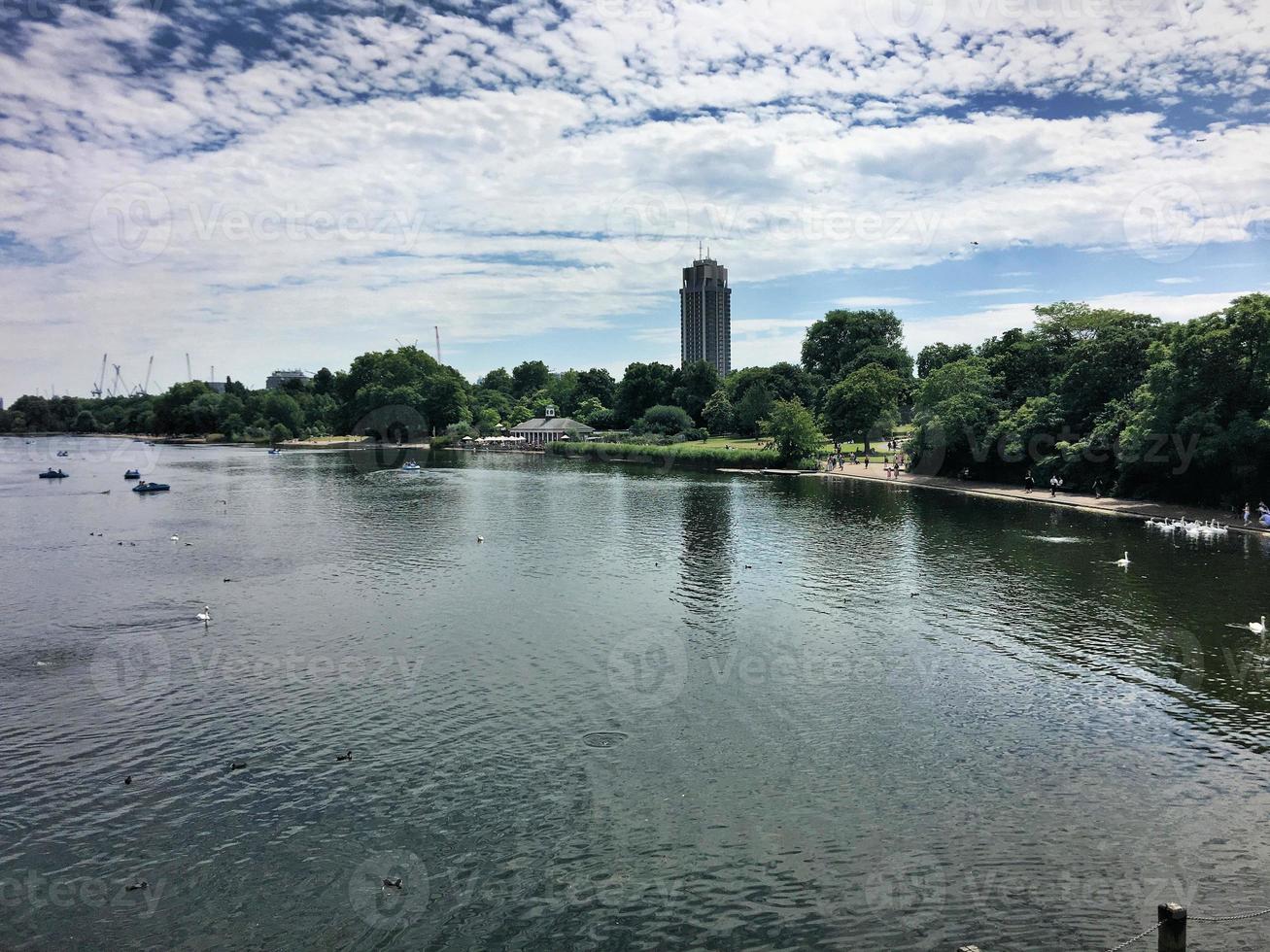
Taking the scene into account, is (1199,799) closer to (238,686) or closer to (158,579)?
(238,686)

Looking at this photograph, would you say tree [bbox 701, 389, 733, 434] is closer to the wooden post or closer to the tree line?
the tree line

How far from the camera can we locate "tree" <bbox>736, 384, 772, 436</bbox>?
14362cm

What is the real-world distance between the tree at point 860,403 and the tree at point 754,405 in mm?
27832

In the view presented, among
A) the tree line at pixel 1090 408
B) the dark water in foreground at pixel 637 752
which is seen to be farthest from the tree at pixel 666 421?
the dark water in foreground at pixel 637 752

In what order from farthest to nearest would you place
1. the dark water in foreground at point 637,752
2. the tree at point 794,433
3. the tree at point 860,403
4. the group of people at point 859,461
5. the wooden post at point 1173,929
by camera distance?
the tree at point 860,403 < the tree at point 794,433 < the group of people at point 859,461 < the dark water in foreground at point 637,752 < the wooden post at point 1173,929

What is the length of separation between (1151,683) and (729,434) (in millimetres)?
130406

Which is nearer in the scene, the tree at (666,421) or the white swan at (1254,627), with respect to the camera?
the white swan at (1254,627)

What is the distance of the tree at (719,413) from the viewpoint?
15362 centimetres

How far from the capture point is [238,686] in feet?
90.2

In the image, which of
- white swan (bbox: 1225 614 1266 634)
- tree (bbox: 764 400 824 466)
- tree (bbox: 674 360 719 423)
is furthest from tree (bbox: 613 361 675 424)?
white swan (bbox: 1225 614 1266 634)

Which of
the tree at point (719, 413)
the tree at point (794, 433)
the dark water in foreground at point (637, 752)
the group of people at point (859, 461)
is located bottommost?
the dark water in foreground at point (637, 752)

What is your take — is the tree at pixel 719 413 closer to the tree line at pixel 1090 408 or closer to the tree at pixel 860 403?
the tree line at pixel 1090 408

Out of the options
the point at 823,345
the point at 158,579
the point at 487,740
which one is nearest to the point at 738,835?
the point at 487,740

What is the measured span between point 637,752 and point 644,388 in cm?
15671
